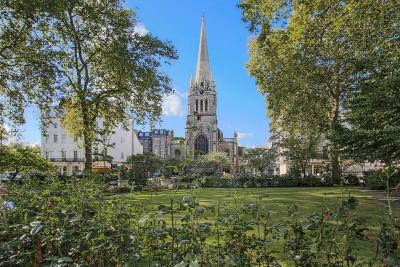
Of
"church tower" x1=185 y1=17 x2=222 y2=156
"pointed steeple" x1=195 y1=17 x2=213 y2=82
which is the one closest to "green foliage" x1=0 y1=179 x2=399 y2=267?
"church tower" x1=185 y1=17 x2=222 y2=156

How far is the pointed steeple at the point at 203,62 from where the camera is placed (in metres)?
119

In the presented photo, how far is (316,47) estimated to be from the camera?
23516 millimetres

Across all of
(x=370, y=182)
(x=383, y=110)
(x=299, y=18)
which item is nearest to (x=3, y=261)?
(x=299, y=18)

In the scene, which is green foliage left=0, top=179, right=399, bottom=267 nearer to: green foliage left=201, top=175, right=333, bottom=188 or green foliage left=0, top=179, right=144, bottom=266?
green foliage left=0, top=179, right=144, bottom=266

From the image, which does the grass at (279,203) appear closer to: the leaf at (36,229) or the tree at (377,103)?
the leaf at (36,229)

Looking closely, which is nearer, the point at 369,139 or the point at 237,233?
the point at 237,233

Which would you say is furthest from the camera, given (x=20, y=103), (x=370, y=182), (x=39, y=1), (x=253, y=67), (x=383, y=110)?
(x=253, y=67)

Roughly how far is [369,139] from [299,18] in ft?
37.4

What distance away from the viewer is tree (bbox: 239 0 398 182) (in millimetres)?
12781

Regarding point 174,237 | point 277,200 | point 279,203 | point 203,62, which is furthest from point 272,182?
point 203,62

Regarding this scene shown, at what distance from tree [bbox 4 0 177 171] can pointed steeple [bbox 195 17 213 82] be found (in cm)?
9114

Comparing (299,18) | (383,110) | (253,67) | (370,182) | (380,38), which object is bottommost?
(370,182)

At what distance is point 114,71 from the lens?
1022 inches

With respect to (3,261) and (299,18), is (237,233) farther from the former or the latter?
(299,18)
